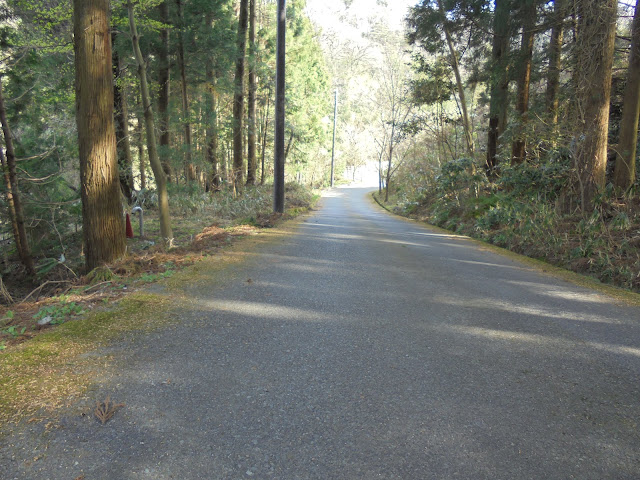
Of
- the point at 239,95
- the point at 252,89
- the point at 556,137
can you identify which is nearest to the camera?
the point at 556,137

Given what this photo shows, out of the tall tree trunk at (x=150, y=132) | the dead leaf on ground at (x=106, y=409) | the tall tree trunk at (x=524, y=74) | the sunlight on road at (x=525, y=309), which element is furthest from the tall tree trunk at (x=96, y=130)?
the tall tree trunk at (x=524, y=74)

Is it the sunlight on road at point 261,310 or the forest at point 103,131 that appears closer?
the sunlight on road at point 261,310

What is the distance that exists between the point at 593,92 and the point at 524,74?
17.3ft

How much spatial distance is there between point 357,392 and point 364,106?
59614mm

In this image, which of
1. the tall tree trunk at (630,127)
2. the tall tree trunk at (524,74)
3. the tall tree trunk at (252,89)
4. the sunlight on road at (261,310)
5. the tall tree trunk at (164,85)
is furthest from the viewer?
the tall tree trunk at (252,89)

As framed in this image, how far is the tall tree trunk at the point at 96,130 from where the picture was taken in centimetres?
524

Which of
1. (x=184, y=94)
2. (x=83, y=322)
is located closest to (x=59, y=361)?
(x=83, y=322)

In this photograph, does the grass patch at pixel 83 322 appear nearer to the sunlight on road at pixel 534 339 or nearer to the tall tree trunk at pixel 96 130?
Answer: the tall tree trunk at pixel 96 130

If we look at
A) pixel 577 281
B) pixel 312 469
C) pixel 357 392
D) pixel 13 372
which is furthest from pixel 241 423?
pixel 577 281

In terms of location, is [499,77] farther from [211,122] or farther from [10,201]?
[10,201]

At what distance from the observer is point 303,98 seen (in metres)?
28.5

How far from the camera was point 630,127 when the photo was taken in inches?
327

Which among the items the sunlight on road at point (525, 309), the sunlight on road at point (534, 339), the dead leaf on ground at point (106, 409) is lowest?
the sunlight on road at point (534, 339)

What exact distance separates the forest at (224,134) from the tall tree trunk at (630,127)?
3 centimetres
